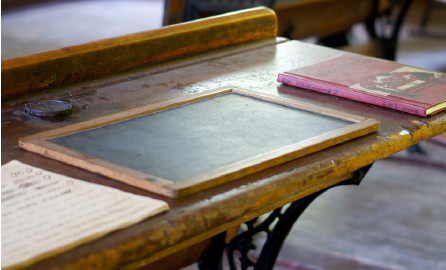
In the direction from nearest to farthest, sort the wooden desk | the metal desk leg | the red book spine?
the wooden desk, the red book spine, the metal desk leg

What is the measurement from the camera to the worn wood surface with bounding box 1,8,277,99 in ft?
3.95

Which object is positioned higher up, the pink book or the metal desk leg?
the pink book

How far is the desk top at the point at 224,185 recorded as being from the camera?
72 cm

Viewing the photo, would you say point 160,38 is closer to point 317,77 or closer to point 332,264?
point 317,77

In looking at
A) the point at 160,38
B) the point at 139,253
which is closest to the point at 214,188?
the point at 139,253

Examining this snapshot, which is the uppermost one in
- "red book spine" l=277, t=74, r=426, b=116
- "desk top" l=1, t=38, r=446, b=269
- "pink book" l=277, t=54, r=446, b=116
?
"pink book" l=277, t=54, r=446, b=116

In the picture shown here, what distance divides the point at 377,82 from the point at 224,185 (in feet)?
2.08

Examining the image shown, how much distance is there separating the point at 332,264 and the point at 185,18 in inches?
73.9

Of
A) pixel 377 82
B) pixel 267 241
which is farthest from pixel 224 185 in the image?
pixel 267 241

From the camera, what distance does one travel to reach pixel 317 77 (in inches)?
53.1

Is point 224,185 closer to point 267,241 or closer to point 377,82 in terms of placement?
point 377,82

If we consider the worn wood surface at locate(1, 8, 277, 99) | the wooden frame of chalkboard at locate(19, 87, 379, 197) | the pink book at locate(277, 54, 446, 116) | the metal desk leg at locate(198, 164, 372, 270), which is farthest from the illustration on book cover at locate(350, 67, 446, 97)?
the worn wood surface at locate(1, 8, 277, 99)

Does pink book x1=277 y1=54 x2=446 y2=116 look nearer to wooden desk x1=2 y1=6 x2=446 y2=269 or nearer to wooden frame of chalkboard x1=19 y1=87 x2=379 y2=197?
wooden desk x1=2 y1=6 x2=446 y2=269

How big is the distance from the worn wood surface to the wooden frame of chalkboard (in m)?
0.26
